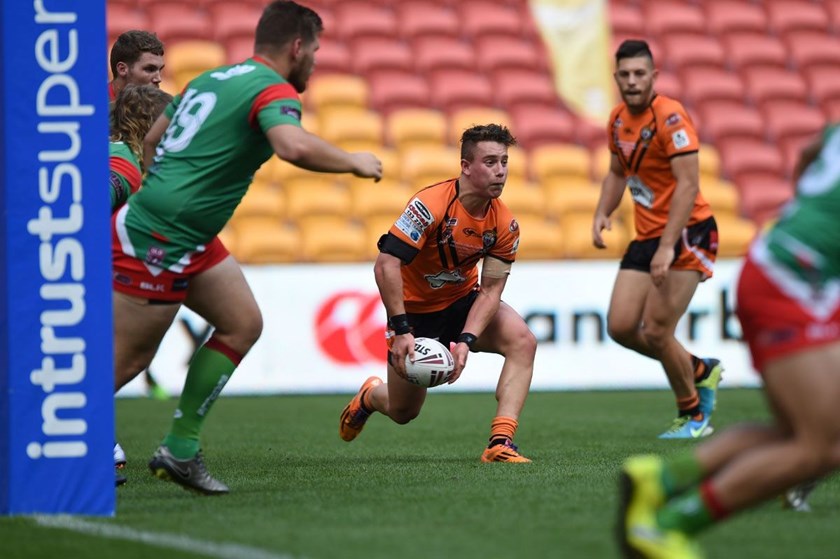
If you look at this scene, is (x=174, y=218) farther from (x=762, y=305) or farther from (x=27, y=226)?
(x=762, y=305)

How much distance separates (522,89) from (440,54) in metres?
1.07

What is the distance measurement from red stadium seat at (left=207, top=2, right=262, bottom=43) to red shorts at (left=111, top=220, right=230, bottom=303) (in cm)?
1066

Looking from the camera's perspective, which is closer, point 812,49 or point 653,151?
point 653,151

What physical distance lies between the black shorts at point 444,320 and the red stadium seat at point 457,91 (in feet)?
28.2

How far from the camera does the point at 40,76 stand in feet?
16.6

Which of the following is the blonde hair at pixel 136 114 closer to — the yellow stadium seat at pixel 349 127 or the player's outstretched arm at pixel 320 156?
the player's outstretched arm at pixel 320 156

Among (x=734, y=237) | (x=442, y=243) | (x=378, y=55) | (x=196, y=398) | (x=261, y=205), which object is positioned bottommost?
(x=261, y=205)

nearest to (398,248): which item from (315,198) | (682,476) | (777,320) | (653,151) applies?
(653,151)

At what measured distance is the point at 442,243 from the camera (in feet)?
24.3

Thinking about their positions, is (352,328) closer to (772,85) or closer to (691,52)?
(691,52)

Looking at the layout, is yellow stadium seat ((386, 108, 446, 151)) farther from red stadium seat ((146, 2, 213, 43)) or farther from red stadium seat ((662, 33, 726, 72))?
red stadium seat ((662, 33, 726, 72))

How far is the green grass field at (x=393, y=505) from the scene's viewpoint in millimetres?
4465

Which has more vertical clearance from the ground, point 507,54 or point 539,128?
point 507,54

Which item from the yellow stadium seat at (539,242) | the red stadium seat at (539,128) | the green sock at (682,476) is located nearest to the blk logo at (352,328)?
the yellow stadium seat at (539,242)
